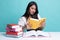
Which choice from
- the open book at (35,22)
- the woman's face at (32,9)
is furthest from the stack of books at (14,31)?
the woman's face at (32,9)

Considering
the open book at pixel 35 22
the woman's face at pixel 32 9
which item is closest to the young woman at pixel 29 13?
the woman's face at pixel 32 9

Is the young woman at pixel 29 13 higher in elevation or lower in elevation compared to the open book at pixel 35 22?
higher

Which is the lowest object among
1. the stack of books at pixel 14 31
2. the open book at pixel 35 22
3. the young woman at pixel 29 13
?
the stack of books at pixel 14 31

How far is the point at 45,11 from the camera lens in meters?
2.33

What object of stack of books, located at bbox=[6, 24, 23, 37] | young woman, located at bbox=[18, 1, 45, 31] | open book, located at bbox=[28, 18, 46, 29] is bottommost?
stack of books, located at bbox=[6, 24, 23, 37]

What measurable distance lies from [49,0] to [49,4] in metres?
0.06

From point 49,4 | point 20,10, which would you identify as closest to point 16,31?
point 20,10

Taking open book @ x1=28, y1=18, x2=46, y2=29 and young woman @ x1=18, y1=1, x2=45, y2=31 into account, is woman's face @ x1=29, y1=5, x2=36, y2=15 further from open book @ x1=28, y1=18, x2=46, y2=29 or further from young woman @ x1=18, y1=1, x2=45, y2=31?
open book @ x1=28, y1=18, x2=46, y2=29

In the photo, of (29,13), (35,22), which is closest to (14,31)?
(35,22)

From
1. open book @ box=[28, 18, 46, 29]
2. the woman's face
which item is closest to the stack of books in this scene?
open book @ box=[28, 18, 46, 29]

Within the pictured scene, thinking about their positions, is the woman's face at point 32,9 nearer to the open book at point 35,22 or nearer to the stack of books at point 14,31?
the open book at point 35,22

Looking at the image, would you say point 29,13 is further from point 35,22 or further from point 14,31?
point 14,31

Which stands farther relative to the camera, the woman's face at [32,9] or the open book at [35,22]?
the woman's face at [32,9]

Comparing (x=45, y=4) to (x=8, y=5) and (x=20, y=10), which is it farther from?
(x=8, y=5)
